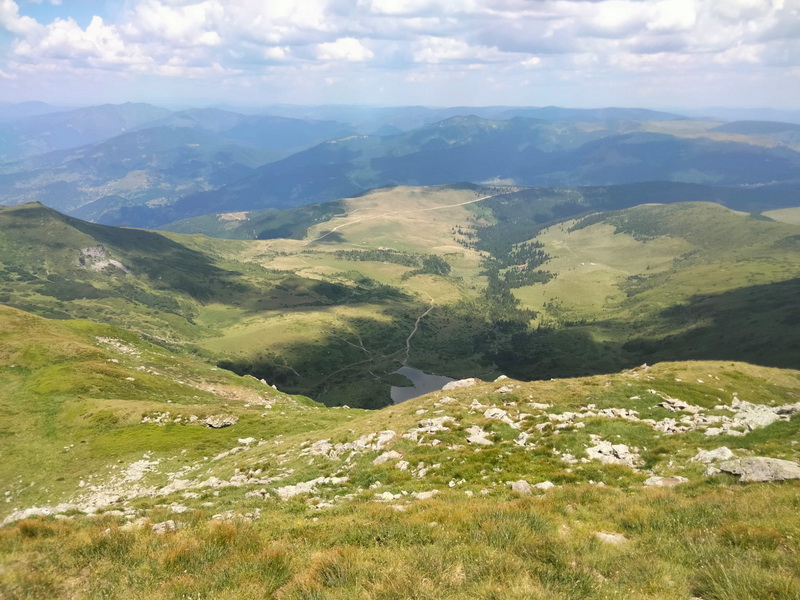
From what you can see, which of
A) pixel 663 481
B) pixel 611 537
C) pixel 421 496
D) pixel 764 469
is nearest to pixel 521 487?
pixel 421 496

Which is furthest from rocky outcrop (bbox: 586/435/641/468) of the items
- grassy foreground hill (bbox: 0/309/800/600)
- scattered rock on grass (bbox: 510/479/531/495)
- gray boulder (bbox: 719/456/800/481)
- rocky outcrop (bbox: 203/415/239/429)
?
rocky outcrop (bbox: 203/415/239/429)

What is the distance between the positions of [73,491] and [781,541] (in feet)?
174

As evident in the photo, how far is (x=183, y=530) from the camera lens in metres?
16.4

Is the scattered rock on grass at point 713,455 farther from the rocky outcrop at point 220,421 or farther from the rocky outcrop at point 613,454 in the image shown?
the rocky outcrop at point 220,421

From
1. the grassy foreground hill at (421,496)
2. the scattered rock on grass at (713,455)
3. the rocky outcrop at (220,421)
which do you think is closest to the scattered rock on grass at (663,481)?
the grassy foreground hill at (421,496)

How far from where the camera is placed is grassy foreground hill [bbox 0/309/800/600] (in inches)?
458

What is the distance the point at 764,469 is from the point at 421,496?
627 inches

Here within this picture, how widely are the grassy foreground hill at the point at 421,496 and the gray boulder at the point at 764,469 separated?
0.58 m

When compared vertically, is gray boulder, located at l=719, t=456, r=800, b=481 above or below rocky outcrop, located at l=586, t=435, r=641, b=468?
above

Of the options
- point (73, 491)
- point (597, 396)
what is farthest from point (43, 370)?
point (597, 396)

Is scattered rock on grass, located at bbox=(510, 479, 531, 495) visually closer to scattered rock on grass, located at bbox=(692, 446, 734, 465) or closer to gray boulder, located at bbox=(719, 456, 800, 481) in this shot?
gray boulder, located at bbox=(719, 456, 800, 481)

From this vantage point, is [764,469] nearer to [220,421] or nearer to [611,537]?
[611,537]

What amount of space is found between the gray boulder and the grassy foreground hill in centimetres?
58

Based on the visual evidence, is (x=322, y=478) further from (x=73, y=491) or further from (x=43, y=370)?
(x=43, y=370)
